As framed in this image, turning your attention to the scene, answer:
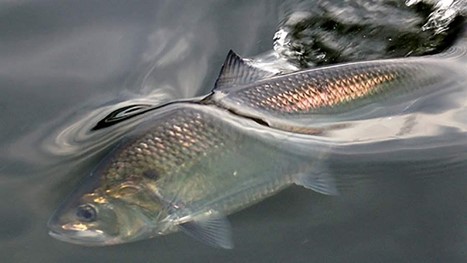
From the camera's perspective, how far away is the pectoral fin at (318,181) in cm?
308

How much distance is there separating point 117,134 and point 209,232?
2.41 feet

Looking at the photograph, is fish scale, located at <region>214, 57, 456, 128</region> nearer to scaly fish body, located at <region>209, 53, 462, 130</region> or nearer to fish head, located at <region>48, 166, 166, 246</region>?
scaly fish body, located at <region>209, 53, 462, 130</region>

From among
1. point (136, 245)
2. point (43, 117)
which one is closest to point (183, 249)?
point (136, 245)

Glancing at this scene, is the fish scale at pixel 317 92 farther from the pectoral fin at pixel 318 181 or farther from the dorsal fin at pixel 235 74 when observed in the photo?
the pectoral fin at pixel 318 181

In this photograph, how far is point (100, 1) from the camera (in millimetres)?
4445

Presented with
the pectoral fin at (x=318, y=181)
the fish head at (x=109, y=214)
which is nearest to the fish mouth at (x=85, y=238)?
the fish head at (x=109, y=214)

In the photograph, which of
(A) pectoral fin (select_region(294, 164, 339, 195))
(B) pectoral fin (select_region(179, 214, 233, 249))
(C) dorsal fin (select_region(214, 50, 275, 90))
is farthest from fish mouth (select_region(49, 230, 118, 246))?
(C) dorsal fin (select_region(214, 50, 275, 90))

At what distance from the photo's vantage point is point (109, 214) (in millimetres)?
2803

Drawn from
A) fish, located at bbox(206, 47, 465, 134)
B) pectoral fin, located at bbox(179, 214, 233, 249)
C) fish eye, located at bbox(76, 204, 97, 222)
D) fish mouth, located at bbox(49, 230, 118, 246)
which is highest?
fish, located at bbox(206, 47, 465, 134)

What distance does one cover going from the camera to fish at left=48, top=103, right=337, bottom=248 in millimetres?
2814

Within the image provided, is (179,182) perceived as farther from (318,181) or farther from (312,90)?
(312,90)

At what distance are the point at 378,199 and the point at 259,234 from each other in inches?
19.7

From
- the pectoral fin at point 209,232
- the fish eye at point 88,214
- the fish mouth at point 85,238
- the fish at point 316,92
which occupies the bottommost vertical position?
the pectoral fin at point 209,232

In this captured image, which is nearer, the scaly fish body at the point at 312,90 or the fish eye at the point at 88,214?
the fish eye at the point at 88,214
